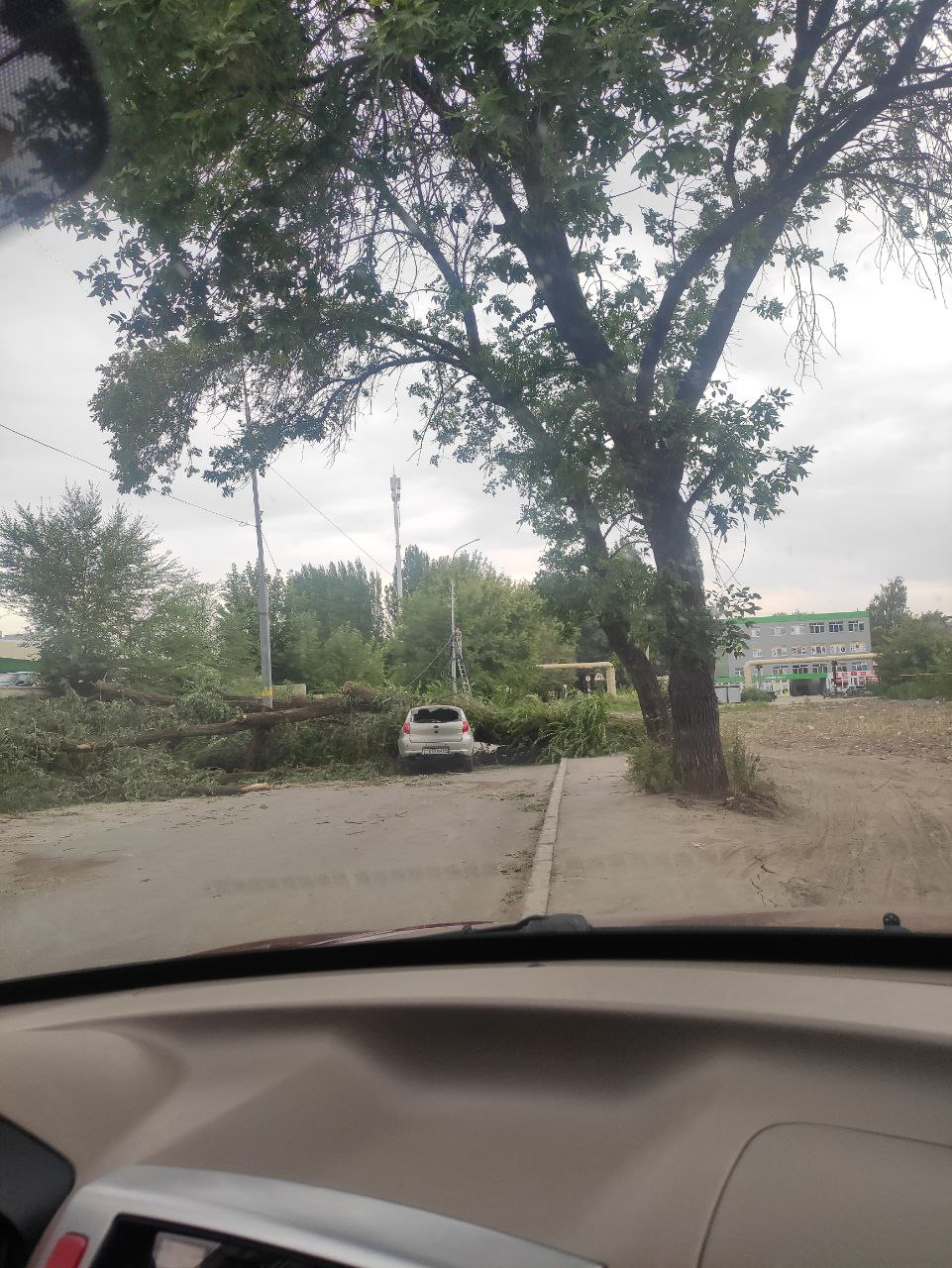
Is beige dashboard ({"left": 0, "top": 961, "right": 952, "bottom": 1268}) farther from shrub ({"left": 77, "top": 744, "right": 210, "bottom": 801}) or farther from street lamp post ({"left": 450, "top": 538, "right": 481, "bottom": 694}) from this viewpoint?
shrub ({"left": 77, "top": 744, "right": 210, "bottom": 801})

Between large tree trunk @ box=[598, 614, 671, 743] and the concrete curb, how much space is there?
6.21 ft

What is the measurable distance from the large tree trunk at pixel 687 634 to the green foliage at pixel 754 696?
1181 mm

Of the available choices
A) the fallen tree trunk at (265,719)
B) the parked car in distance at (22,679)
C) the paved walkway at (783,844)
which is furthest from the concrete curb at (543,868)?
the parked car in distance at (22,679)

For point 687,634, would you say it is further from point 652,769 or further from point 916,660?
point 916,660

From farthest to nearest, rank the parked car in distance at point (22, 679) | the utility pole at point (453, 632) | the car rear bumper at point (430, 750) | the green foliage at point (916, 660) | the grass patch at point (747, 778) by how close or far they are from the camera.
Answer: the car rear bumper at point (430, 750) → the parked car in distance at point (22, 679) → the utility pole at point (453, 632) → the grass patch at point (747, 778) → the green foliage at point (916, 660)

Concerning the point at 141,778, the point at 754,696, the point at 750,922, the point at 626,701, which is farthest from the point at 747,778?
the point at 141,778

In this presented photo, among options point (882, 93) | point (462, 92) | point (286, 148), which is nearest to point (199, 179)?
point (286, 148)

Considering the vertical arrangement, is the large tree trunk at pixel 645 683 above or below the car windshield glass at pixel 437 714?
above

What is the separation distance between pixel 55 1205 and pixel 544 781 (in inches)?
450

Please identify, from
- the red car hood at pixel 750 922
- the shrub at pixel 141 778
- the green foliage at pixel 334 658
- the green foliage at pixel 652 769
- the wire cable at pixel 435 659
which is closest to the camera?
the red car hood at pixel 750 922

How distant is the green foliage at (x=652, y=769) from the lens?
396 inches

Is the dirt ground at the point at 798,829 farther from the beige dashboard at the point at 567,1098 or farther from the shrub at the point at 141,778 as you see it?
the shrub at the point at 141,778

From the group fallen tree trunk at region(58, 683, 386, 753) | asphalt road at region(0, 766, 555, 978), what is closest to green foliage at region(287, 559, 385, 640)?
fallen tree trunk at region(58, 683, 386, 753)

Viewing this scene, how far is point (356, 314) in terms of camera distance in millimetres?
9820
